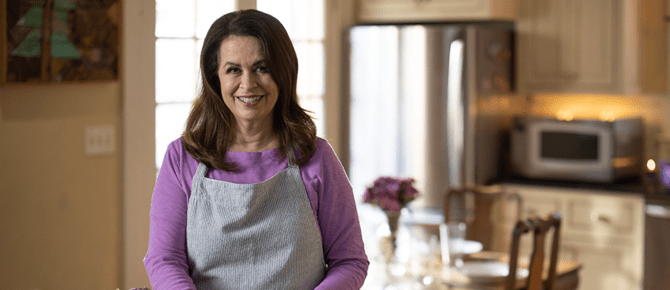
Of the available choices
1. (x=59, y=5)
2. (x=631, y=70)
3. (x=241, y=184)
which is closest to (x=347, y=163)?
(x=631, y=70)

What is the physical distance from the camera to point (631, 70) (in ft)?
13.0

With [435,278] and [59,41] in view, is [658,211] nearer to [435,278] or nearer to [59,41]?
[435,278]

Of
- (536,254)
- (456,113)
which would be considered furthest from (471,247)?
(456,113)

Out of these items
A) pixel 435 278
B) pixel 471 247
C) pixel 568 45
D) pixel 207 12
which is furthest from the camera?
pixel 568 45

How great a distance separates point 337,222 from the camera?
1470 mm

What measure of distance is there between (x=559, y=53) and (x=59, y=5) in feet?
8.97

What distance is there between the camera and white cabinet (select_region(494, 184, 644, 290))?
3791mm

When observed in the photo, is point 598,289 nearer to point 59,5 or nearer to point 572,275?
point 572,275

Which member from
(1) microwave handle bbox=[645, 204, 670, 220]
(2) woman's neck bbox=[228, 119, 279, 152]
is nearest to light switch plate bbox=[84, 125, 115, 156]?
(2) woman's neck bbox=[228, 119, 279, 152]

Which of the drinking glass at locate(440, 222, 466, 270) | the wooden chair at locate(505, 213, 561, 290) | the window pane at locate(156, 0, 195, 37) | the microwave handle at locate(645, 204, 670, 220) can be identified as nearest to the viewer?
the wooden chair at locate(505, 213, 561, 290)

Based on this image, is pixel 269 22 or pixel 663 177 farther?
pixel 663 177

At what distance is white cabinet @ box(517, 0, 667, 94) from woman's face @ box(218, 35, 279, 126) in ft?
10.0

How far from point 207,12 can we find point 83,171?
96 centimetres

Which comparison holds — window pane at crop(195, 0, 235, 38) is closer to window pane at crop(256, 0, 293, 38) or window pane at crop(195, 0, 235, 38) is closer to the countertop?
window pane at crop(256, 0, 293, 38)
